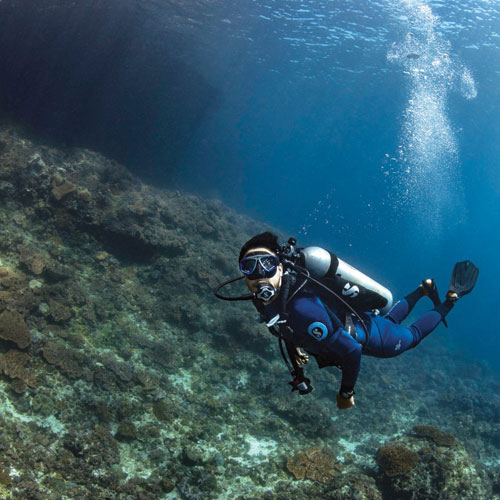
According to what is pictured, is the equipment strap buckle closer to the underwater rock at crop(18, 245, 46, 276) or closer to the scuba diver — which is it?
the scuba diver

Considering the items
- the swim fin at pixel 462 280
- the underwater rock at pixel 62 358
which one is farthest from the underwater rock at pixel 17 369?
the swim fin at pixel 462 280

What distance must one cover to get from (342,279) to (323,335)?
1.06 m

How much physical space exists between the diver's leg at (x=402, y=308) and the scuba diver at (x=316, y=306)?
2.17ft

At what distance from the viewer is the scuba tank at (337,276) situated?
4.14m

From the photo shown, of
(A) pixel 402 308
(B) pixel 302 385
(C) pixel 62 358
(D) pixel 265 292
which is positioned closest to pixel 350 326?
(B) pixel 302 385

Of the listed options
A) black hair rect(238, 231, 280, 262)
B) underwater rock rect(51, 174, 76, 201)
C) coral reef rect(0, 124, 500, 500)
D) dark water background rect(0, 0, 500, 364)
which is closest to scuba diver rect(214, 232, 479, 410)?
black hair rect(238, 231, 280, 262)

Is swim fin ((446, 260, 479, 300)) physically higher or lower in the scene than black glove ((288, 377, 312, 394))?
higher

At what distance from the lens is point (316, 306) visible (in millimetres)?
3561

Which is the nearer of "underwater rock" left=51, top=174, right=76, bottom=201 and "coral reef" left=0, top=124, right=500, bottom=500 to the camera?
"coral reef" left=0, top=124, right=500, bottom=500

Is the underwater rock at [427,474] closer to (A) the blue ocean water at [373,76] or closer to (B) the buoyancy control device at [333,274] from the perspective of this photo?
(B) the buoyancy control device at [333,274]

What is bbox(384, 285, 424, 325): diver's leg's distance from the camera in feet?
18.1

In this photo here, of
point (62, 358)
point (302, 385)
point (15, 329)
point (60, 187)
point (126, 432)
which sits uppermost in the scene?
point (302, 385)

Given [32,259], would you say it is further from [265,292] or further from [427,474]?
[427,474]

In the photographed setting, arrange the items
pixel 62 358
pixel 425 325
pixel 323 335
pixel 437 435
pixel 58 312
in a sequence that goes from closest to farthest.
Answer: pixel 323 335 → pixel 425 325 → pixel 437 435 → pixel 62 358 → pixel 58 312
